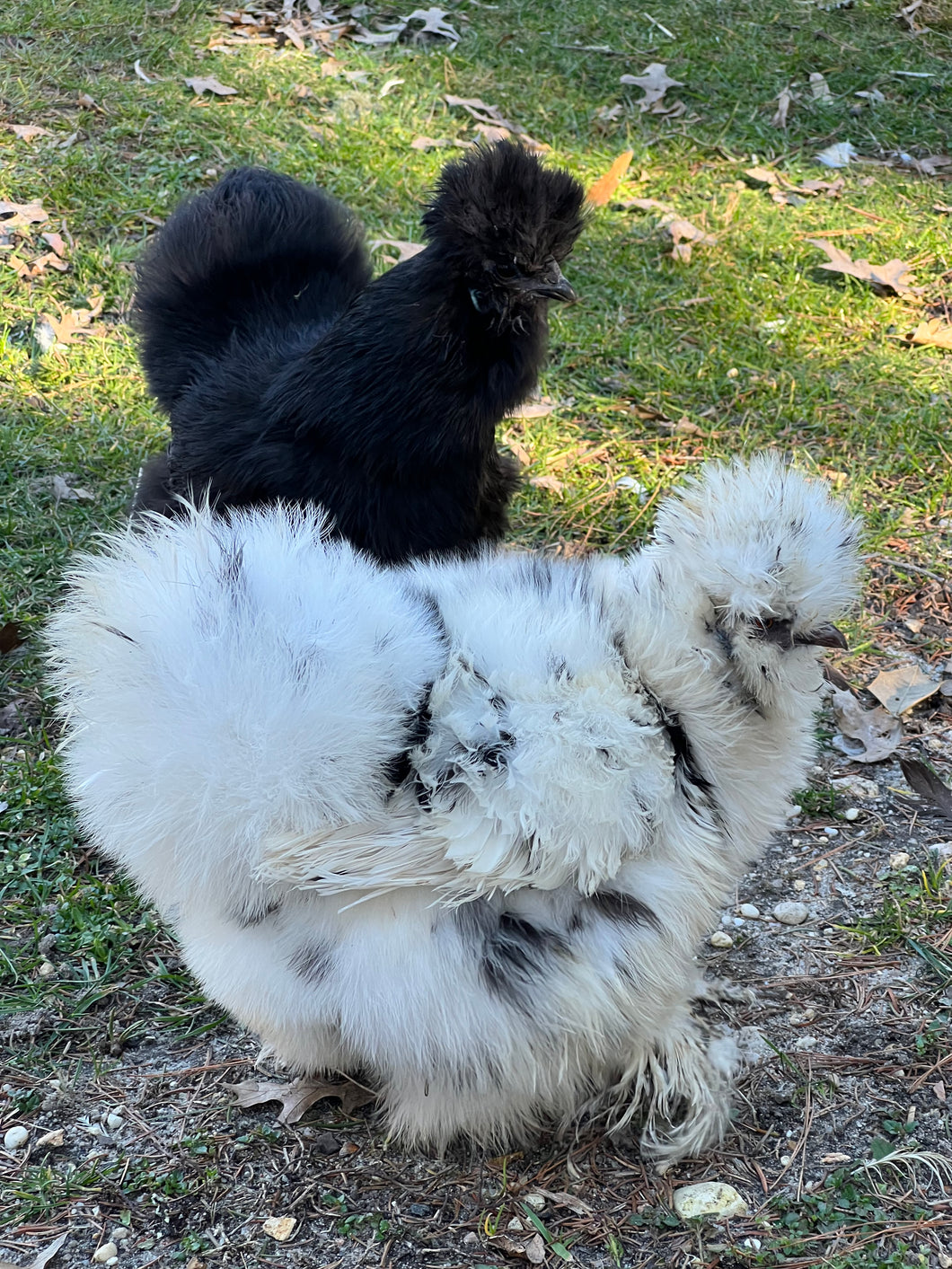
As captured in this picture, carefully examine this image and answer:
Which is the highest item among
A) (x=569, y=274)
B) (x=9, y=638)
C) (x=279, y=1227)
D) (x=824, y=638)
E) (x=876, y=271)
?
(x=824, y=638)

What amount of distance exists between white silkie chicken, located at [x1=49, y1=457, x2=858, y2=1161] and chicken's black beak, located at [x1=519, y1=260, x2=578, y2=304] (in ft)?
3.23

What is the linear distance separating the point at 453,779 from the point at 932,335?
4.02 m

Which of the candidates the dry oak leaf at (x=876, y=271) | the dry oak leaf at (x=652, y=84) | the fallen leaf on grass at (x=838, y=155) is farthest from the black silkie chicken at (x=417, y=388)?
the dry oak leaf at (x=652, y=84)

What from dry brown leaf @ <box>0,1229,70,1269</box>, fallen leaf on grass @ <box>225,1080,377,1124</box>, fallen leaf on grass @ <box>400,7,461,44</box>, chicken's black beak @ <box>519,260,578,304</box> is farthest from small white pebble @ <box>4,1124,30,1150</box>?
fallen leaf on grass @ <box>400,7,461,44</box>

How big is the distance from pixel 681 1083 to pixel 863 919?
78 centimetres

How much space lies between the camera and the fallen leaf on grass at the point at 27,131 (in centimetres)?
595

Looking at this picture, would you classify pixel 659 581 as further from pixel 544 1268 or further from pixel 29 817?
pixel 29 817

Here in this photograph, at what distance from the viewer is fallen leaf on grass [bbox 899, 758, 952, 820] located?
3061 mm

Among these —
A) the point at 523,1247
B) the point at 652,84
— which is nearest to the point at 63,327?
the point at 652,84

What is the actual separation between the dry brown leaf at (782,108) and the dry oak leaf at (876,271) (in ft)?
5.72

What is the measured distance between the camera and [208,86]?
6426 mm

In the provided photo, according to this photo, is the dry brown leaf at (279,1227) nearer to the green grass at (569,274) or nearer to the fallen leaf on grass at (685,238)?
the green grass at (569,274)

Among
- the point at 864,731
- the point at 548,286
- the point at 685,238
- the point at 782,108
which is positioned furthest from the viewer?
the point at 782,108

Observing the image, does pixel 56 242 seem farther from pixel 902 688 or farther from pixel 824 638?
pixel 824 638
